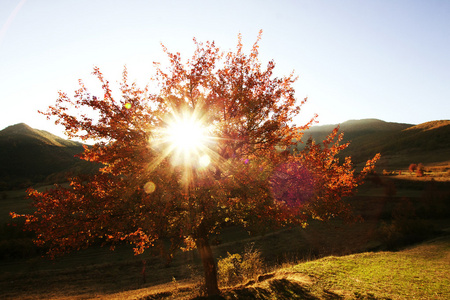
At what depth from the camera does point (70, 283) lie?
24.6 metres

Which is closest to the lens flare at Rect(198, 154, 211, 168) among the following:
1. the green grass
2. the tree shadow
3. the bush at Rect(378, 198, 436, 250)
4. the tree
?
the tree

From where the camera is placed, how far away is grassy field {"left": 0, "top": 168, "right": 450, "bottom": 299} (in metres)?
10.7

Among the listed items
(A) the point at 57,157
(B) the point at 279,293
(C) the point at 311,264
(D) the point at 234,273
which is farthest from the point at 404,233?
(A) the point at 57,157

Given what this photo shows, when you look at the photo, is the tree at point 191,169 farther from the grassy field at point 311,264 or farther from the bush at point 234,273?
the bush at point 234,273

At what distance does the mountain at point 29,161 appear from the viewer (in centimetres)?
7775

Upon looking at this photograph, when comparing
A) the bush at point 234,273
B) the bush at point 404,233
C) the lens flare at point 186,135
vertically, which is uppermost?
the lens flare at point 186,135

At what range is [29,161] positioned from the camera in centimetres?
9219

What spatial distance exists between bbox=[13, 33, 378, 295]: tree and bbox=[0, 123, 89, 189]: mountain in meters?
80.3

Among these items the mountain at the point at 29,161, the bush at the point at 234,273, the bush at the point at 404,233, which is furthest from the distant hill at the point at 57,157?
the bush at the point at 234,273

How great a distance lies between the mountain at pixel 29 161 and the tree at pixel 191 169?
80.3 metres

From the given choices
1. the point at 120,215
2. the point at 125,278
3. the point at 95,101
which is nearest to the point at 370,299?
the point at 120,215

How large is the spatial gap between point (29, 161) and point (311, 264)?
366 ft

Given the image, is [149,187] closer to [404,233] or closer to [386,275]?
[386,275]

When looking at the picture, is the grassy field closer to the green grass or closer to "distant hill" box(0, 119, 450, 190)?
the green grass
